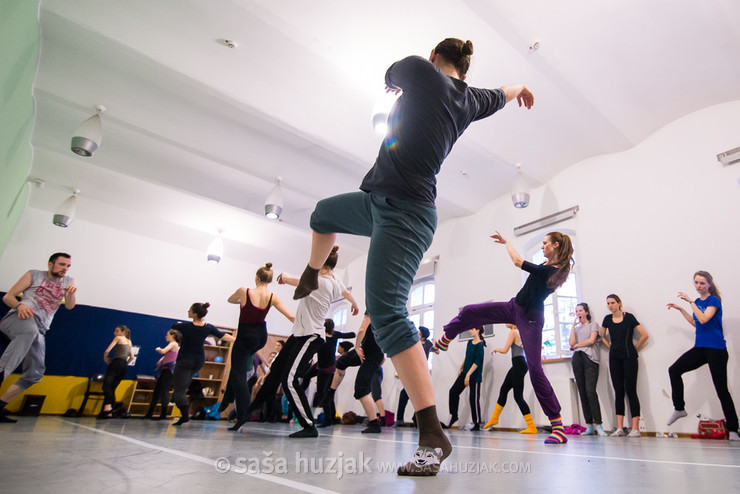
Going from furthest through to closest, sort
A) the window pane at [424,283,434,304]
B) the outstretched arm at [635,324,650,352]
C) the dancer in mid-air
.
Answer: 1. the window pane at [424,283,434,304]
2. the outstretched arm at [635,324,650,352]
3. the dancer in mid-air

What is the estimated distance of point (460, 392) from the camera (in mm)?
6621

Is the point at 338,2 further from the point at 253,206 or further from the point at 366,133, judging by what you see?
the point at 253,206

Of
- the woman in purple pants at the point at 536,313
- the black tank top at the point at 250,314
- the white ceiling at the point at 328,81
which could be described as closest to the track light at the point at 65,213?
the white ceiling at the point at 328,81

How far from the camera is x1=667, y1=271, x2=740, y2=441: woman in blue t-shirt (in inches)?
156

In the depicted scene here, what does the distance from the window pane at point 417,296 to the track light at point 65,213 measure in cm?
687

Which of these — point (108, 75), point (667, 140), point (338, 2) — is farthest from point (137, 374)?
point (667, 140)

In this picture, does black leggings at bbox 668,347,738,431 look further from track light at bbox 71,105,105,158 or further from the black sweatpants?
track light at bbox 71,105,105,158

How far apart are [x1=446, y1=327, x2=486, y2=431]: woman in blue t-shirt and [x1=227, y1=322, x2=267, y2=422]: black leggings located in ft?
13.2

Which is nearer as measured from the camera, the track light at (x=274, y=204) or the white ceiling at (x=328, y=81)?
the white ceiling at (x=328, y=81)

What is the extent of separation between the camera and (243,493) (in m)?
0.72

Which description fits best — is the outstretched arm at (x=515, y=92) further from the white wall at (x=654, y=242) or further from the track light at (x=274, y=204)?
the track light at (x=274, y=204)

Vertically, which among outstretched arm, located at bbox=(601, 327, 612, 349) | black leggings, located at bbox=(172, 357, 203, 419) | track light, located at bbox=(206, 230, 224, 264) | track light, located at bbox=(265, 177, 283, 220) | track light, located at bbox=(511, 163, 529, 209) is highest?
track light, located at bbox=(511, 163, 529, 209)

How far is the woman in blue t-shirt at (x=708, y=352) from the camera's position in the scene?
156 inches

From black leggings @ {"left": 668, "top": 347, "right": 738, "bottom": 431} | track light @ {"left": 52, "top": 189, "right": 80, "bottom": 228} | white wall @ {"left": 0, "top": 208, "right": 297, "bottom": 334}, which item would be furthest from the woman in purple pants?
white wall @ {"left": 0, "top": 208, "right": 297, "bottom": 334}
